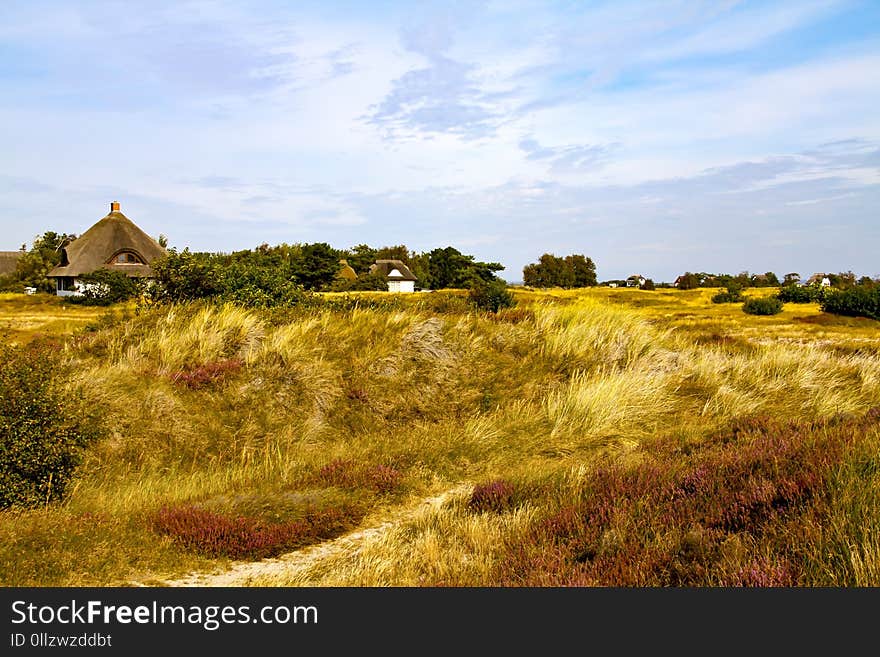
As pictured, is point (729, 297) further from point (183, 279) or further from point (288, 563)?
point (288, 563)

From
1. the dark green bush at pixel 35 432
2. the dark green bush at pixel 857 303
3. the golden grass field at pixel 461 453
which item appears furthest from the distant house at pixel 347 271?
the dark green bush at pixel 35 432

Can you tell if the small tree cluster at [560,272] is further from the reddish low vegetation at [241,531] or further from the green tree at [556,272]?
the reddish low vegetation at [241,531]

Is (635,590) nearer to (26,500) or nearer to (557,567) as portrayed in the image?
(557,567)

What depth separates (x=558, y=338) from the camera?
15.3 metres

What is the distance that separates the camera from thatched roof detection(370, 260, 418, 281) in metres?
93.8

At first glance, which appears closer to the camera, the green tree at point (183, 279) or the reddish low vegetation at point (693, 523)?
the reddish low vegetation at point (693, 523)

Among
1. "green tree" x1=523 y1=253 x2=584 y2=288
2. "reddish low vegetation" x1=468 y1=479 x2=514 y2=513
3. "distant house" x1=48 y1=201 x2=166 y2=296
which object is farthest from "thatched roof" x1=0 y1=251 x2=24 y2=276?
"reddish low vegetation" x1=468 y1=479 x2=514 y2=513

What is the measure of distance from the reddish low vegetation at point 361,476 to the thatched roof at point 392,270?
276 feet

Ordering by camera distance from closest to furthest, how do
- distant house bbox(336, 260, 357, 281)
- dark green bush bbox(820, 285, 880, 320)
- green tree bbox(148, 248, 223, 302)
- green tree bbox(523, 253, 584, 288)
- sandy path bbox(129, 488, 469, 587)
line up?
1. sandy path bbox(129, 488, 469, 587)
2. green tree bbox(148, 248, 223, 302)
3. dark green bush bbox(820, 285, 880, 320)
4. green tree bbox(523, 253, 584, 288)
5. distant house bbox(336, 260, 357, 281)

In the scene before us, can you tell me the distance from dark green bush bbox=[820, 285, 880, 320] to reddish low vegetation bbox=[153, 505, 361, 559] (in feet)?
169

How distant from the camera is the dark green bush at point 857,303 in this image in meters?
47.2

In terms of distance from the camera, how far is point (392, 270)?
9662 centimetres

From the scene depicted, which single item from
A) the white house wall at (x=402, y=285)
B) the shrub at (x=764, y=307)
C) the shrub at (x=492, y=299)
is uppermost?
the white house wall at (x=402, y=285)

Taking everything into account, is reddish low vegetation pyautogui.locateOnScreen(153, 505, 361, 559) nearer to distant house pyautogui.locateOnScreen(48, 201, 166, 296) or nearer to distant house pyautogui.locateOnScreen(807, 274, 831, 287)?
distant house pyautogui.locateOnScreen(48, 201, 166, 296)
